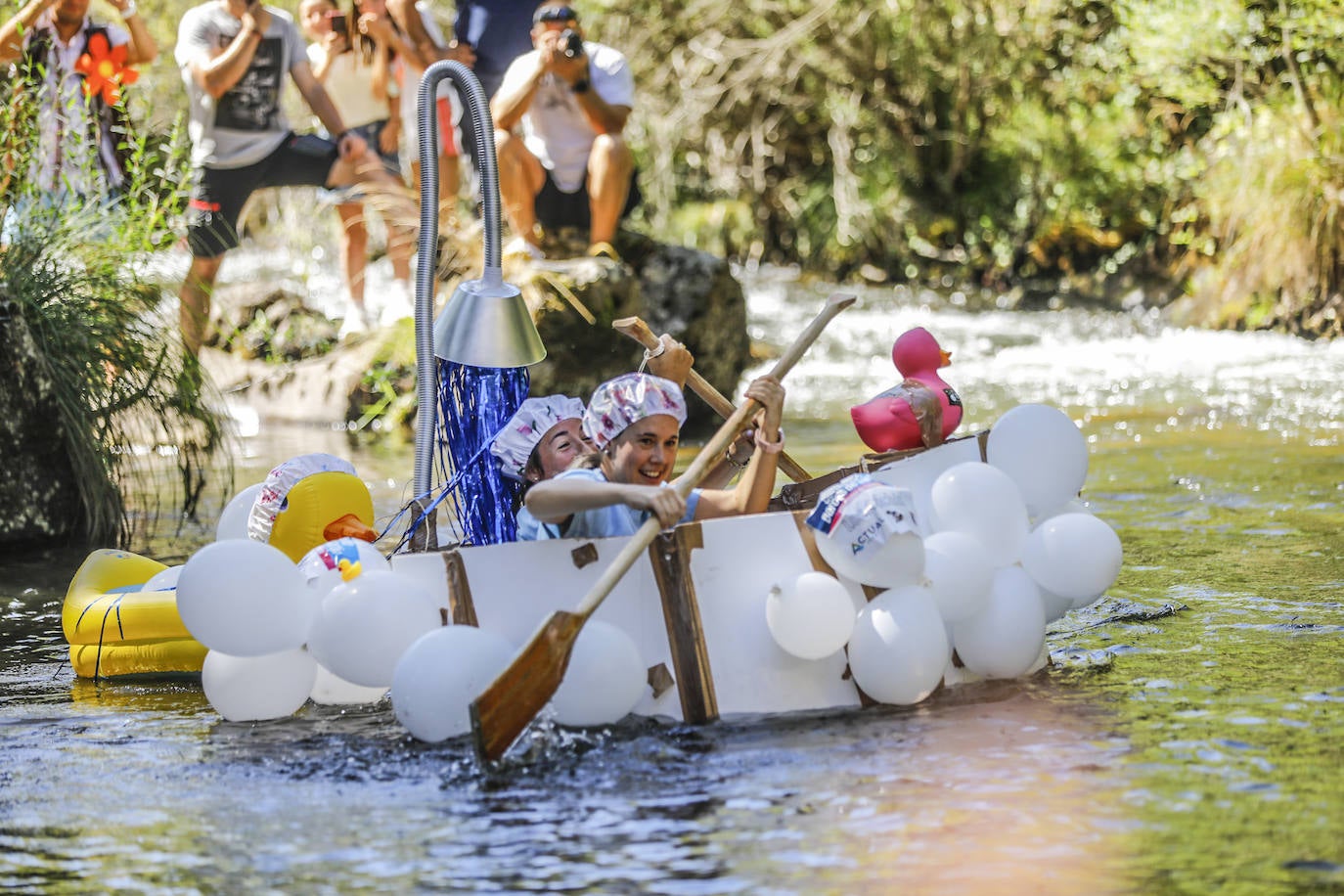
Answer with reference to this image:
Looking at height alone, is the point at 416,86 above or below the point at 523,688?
above

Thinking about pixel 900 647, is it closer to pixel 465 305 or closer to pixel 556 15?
pixel 465 305

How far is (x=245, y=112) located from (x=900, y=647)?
5.85 meters

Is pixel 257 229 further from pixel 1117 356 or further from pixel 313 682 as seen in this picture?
pixel 313 682

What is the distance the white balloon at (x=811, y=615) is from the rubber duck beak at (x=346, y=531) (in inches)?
51.4

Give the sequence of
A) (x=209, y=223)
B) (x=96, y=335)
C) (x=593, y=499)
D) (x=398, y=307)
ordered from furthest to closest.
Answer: (x=398, y=307) → (x=209, y=223) → (x=96, y=335) → (x=593, y=499)

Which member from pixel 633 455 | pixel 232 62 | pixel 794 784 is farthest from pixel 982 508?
pixel 232 62

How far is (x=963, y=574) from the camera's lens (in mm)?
4078

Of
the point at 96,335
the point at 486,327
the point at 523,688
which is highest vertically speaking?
the point at 96,335

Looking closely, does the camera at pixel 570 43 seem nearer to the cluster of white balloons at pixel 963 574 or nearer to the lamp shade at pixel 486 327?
the lamp shade at pixel 486 327

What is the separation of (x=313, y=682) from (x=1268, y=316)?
968cm

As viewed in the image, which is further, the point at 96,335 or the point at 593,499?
the point at 96,335

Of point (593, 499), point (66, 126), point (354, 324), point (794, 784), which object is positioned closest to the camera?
point (794, 784)

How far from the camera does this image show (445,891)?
3020 mm

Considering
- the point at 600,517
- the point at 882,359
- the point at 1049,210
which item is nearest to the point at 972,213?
the point at 1049,210
